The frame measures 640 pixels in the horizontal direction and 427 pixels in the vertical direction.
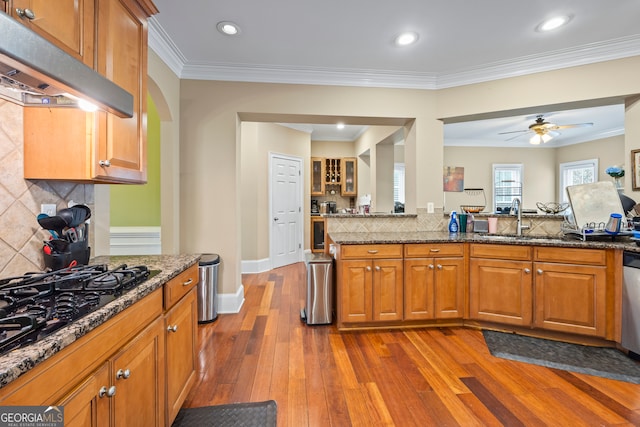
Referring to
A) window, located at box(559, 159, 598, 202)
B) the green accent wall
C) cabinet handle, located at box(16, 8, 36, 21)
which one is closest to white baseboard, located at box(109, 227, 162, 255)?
the green accent wall

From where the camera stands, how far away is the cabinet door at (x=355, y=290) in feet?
8.45

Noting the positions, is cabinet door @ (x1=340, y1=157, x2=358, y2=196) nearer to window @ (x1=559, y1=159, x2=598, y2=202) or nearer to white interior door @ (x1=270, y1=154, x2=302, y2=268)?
white interior door @ (x1=270, y1=154, x2=302, y2=268)

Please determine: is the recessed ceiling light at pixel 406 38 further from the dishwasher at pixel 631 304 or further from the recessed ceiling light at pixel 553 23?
the dishwasher at pixel 631 304

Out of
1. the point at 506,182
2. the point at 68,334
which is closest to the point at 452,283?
the point at 68,334

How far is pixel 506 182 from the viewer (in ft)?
23.3

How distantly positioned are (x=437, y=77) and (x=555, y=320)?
2.66 meters

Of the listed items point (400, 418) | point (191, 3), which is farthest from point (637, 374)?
point (191, 3)

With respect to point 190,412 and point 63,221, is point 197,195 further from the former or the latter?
point 190,412

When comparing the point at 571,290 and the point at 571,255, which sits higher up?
the point at 571,255

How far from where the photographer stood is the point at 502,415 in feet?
5.15

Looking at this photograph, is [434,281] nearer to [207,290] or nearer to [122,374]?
[207,290]

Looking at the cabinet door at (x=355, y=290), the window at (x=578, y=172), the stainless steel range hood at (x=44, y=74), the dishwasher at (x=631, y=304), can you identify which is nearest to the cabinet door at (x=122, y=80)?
the stainless steel range hood at (x=44, y=74)

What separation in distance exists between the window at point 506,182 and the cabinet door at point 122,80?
7.80 metres

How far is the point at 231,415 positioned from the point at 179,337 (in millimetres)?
564
